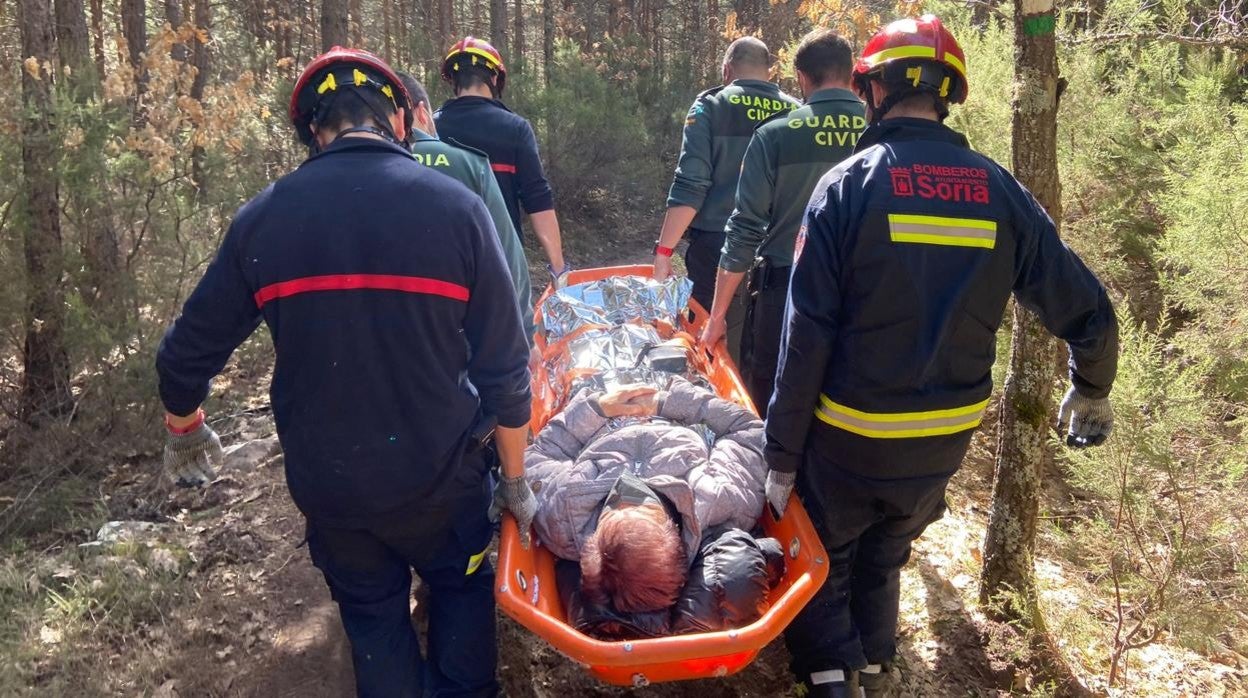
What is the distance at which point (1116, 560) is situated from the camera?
2.85 meters

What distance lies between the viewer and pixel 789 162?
3342 mm

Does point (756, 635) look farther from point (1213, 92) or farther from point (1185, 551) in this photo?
point (1213, 92)

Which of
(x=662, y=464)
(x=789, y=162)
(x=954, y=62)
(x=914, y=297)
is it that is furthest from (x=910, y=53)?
(x=662, y=464)

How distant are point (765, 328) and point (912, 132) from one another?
159 centimetres

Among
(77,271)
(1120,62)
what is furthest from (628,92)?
(77,271)

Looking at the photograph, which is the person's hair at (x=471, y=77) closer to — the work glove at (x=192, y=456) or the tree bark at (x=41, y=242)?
the tree bark at (x=41, y=242)

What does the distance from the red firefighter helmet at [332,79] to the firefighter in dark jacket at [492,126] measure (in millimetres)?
1794

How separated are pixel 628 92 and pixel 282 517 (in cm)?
986

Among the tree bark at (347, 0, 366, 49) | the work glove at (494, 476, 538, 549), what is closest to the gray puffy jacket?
the work glove at (494, 476, 538, 549)

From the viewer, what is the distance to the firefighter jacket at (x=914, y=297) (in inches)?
79.6

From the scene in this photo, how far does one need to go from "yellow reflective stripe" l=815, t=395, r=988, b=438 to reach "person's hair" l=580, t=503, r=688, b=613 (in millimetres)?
609

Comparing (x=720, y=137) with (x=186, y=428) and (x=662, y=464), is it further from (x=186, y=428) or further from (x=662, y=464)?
(x=186, y=428)

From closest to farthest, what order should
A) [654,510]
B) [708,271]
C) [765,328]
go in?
[654,510] < [765,328] < [708,271]

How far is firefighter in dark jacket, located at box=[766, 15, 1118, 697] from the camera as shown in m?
2.03
